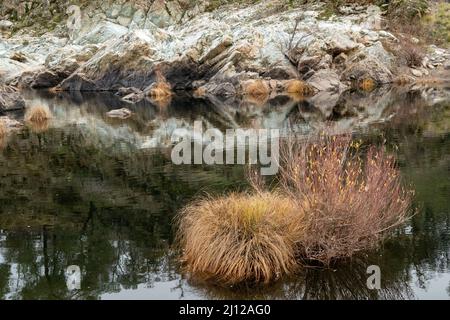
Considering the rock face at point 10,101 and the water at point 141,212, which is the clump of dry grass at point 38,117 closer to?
the water at point 141,212

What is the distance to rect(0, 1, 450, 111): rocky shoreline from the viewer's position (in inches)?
2635

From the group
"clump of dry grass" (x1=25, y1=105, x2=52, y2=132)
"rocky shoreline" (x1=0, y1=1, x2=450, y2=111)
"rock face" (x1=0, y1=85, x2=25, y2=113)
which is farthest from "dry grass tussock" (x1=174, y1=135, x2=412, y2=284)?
"rocky shoreline" (x1=0, y1=1, x2=450, y2=111)

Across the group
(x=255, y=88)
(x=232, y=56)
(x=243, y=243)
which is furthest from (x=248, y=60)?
(x=243, y=243)

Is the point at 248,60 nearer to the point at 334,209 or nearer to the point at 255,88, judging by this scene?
the point at 255,88

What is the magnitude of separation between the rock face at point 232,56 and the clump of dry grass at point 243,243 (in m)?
52.5

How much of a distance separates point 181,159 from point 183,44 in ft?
174

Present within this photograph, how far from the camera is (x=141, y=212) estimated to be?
16562mm

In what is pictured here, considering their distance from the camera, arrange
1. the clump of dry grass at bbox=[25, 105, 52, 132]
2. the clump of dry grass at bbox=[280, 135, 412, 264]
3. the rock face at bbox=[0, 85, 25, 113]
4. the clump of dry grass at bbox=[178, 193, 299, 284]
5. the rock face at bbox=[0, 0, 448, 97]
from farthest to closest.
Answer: the rock face at bbox=[0, 0, 448, 97] < the rock face at bbox=[0, 85, 25, 113] < the clump of dry grass at bbox=[25, 105, 52, 132] < the clump of dry grass at bbox=[280, 135, 412, 264] < the clump of dry grass at bbox=[178, 193, 299, 284]

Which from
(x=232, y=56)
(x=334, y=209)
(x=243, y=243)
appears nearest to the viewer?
(x=243, y=243)

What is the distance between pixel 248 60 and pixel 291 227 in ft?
192

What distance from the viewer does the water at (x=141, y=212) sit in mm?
11258

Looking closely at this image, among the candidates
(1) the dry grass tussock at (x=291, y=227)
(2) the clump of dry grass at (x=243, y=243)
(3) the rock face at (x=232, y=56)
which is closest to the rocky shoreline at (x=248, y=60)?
(3) the rock face at (x=232, y=56)

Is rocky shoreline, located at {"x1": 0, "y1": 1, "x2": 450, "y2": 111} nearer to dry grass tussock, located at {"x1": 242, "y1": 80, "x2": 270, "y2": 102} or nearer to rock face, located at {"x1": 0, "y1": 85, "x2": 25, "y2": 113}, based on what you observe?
dry grass tussock, located at {"x1": 242, "y1": 80, "x2": 270, "y2": 102}

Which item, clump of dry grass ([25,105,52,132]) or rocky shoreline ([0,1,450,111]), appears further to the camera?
rocky shoreline ([0,1,450,111])
